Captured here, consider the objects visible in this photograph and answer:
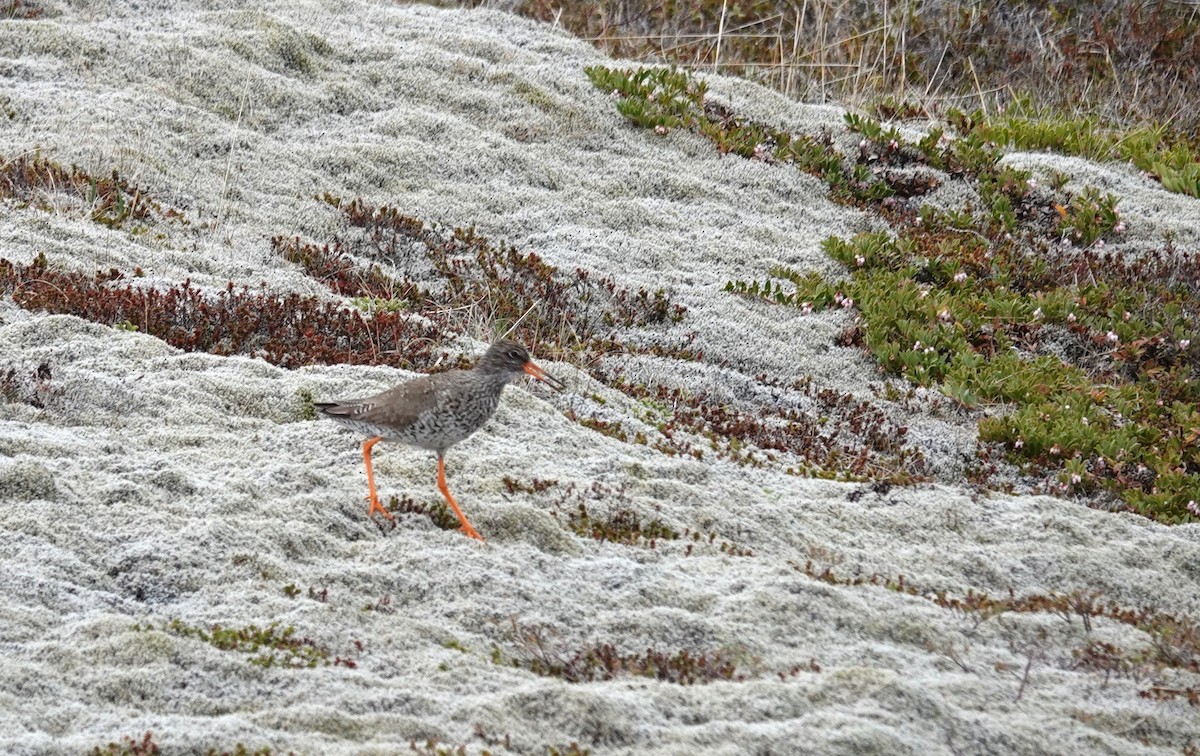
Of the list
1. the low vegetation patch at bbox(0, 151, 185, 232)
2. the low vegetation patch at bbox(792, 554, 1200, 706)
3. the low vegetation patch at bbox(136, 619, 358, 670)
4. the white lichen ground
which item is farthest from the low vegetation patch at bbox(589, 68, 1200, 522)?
the low vegetation patch at bbox(136, 619, 358, 670)

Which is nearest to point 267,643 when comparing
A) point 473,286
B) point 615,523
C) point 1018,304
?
point 615,523

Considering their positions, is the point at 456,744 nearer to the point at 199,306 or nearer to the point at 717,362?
the point at 199,306

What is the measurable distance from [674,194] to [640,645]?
8.15 metres

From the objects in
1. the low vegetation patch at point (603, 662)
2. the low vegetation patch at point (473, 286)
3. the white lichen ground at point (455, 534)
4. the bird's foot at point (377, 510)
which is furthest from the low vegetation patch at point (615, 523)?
the low vegetation patch at point (473, 286)

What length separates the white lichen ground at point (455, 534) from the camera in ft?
17.7

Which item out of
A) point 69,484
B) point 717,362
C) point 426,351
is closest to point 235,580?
point 69,484

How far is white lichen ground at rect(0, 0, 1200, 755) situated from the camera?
538cm

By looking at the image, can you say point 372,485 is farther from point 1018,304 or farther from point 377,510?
point 1018,304

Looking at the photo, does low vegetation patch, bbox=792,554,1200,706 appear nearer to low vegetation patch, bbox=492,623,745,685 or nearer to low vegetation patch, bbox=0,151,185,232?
low vegetation patch, bbox=492,623,745,685

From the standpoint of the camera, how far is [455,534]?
6.97 metres

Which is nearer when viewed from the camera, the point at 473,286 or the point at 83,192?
the point at 83,192

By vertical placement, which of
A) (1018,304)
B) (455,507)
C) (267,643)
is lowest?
(267,643)

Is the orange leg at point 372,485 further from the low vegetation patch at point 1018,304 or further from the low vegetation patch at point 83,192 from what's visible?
the low vegetation patch at point 1018,304

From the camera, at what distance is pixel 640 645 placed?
6.06 meters
